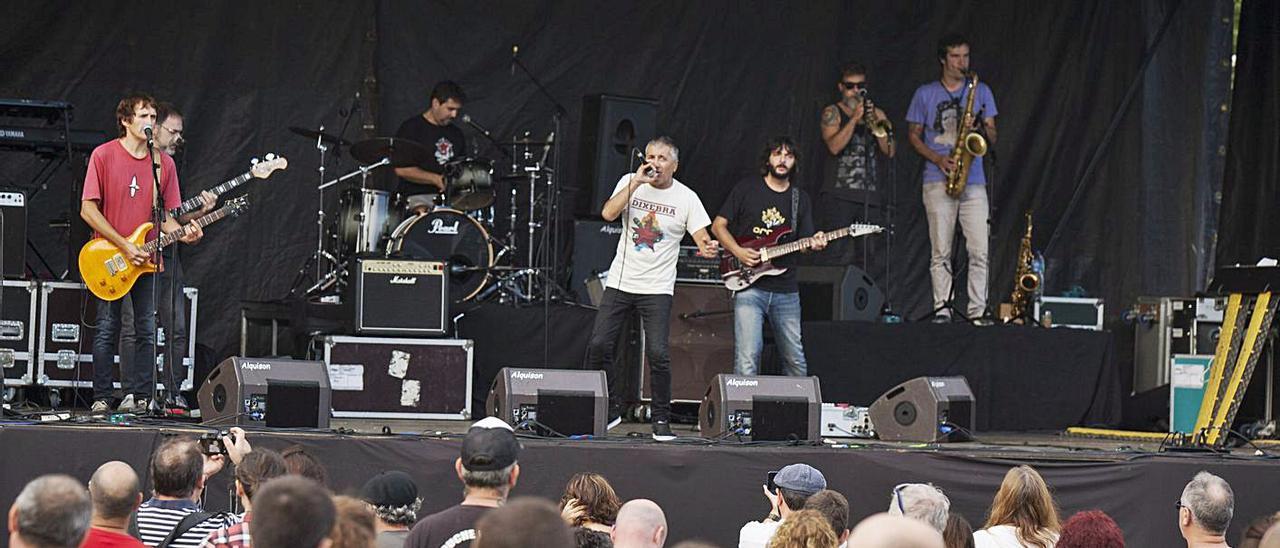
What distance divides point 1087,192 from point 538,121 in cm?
465

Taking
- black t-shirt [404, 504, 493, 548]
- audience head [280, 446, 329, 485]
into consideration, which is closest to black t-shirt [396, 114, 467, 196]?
audience head [280, 446, 329, 485]

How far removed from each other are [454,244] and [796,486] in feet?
21.3

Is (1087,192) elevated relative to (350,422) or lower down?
elevated

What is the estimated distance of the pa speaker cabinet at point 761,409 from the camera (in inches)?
358

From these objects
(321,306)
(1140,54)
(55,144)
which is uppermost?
(1140,54)

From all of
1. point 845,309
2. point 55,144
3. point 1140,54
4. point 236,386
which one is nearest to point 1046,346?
point 845,309

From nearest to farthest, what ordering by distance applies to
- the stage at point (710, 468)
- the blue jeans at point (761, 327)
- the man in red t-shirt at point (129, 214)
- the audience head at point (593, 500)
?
the audience head at point (593, 500)
the stage at point (710, 468)
the man in red t-shirt at point (129, 214)
the blue jeans at point (761, 327)

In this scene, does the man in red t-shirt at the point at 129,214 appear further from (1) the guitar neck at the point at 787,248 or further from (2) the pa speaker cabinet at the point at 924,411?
(2) the pa speaker cabinet at the point at 924,411

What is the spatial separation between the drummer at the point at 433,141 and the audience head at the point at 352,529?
29.0ft

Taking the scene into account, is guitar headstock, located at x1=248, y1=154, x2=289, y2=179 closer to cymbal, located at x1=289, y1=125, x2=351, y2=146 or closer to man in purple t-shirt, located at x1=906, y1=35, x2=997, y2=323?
cymbal, located at x1=289, y1=125, x2=351, y2=146

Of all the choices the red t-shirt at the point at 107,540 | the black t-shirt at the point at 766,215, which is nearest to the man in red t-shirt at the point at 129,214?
the black t-shirt at the point at 766,215

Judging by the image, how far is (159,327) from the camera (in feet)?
33.1

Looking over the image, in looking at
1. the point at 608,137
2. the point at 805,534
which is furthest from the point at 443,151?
the point at 805,534

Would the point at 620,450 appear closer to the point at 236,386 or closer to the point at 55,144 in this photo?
the point at 236,386
